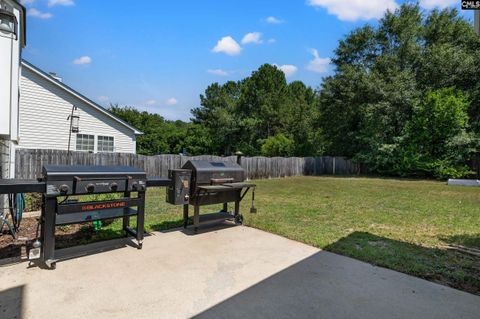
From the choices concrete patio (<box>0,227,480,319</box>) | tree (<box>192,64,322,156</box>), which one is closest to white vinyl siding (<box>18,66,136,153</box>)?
concrete patio (<box>0,227,480,319</box>)

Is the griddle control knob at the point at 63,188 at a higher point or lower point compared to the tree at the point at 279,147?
lower

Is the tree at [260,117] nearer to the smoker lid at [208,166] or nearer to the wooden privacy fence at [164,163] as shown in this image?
the wooden privacy fence at [164,163]

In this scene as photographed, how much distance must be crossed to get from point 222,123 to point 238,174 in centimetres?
2761

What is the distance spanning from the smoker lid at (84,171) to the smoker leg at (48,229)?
0.30m

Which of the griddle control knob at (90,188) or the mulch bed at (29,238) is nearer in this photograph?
the griddle control knob at (90,188)

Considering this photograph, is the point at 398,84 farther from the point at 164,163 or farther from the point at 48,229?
the point at 48,229

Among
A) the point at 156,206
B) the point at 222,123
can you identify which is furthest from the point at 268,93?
the point at 156,206

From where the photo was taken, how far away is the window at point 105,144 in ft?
45.4

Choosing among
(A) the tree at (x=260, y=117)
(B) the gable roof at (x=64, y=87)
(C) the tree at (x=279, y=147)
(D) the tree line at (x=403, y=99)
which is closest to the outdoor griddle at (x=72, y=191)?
(B) the gable roof at (x=64, y=87)

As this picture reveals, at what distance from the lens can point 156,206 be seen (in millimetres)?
7223

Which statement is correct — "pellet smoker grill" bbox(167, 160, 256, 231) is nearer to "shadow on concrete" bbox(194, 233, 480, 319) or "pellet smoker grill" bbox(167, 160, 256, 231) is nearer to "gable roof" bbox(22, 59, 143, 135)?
"shadow on concrete" bbox(194, 233, 480, 319)

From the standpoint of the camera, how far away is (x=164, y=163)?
1279cm

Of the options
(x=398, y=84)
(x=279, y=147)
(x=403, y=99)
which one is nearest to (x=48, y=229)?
(x=403, y=99)

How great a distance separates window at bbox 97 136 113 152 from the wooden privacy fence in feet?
9.92
